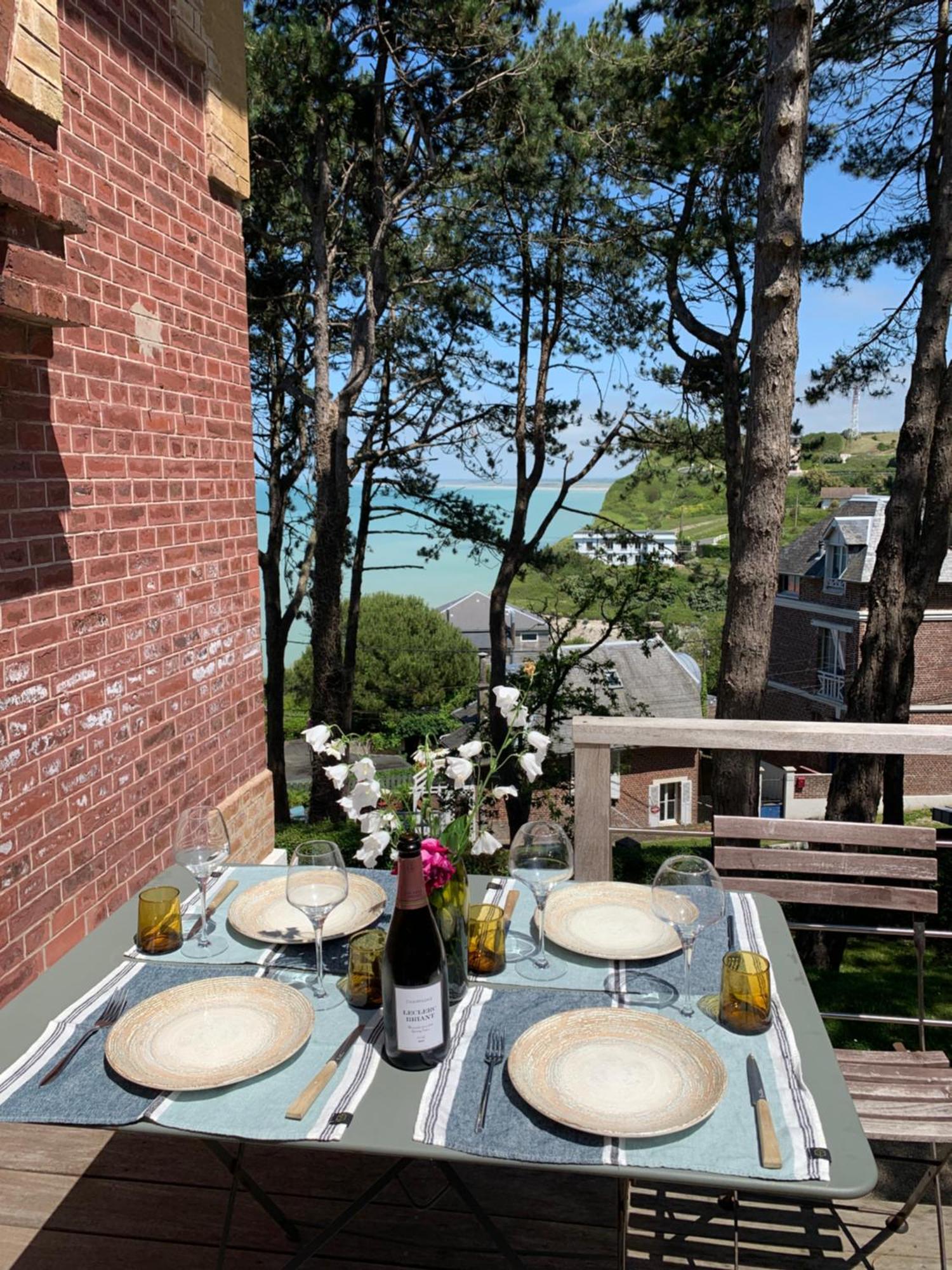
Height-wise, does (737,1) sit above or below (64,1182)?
above

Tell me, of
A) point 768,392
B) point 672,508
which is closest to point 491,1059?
point 768,392

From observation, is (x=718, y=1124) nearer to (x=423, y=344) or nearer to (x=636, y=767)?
(x=423, y=344)

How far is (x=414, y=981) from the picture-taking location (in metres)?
1.45

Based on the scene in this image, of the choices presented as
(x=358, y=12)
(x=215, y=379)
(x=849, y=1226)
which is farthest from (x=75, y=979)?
(x=358, y=12)

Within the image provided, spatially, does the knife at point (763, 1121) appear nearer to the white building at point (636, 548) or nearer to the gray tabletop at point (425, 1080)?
the gray tabletop at point (425, 1080)

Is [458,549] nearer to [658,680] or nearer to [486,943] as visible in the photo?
[658,680]

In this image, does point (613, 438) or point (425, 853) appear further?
point (613, 438)

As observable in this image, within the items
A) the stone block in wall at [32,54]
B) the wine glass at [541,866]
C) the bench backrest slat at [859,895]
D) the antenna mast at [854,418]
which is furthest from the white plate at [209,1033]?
the antenna mast at [854,418]

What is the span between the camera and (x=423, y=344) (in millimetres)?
15312

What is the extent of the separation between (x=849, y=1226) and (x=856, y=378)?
9.24 meters

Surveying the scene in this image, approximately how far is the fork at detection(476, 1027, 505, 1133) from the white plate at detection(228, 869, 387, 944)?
0.44 m

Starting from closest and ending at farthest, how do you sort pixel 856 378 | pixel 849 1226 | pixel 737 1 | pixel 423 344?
pixel 849 1226, pixel 737 1, pixel 856 378, pixel 423 344

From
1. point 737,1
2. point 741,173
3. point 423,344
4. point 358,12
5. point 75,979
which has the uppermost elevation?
point 358,12

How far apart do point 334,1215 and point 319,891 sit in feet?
3.23
